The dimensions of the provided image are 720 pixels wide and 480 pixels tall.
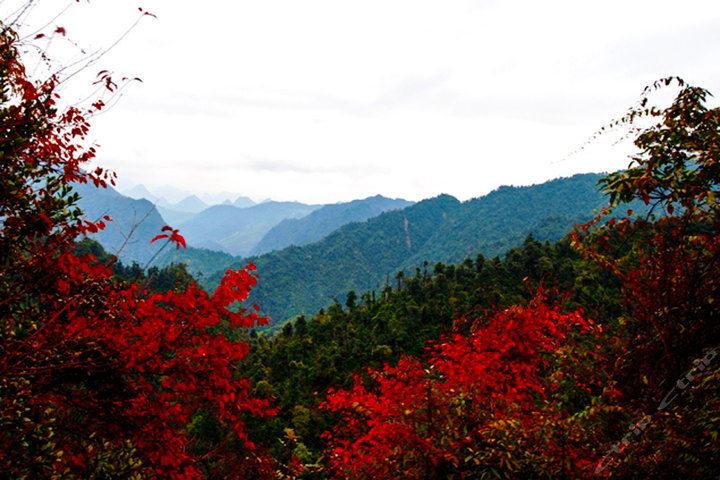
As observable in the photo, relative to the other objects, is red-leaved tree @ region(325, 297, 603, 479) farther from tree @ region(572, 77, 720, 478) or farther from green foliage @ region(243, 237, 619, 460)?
green foliage @ region(243, 237, 619, 460)

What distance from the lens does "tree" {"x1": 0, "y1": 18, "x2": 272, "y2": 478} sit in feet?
9.59

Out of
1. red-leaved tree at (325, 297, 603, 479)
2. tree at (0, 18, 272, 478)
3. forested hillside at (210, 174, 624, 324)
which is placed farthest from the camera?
forested hillside at (210, 174, 624, 324)

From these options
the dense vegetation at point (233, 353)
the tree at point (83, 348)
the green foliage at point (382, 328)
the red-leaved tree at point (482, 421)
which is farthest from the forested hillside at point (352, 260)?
the tree at point (83, 348)

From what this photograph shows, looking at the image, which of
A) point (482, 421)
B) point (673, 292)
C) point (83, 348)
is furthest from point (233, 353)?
point (673, 292)

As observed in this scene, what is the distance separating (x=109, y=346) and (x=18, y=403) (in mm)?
667

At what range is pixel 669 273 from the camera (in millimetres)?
3500

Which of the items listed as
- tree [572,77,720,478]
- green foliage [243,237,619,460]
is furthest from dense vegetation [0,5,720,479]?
green foliage [243,237,619,460]

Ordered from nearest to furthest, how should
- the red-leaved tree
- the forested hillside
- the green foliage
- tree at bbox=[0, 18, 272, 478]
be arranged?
tree at bbox=[0, 18, 272, 478]
the red-leaved tree
the green foliage
the forested hillside

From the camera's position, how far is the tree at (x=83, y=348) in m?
2.92

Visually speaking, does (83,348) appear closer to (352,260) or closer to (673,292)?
(673,292)

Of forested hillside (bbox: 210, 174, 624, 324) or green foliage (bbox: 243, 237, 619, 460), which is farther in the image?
forested hillside (bbox: 210, 174, 624, 324)

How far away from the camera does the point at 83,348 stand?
3209mm

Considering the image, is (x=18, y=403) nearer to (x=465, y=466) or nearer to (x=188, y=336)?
(x=188, y=336)

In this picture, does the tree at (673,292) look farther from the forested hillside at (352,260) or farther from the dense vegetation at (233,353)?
the forested hillside at (352,260)
